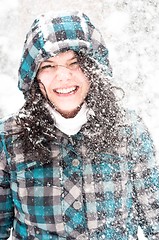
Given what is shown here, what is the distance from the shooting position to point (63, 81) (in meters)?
Result: 2.01

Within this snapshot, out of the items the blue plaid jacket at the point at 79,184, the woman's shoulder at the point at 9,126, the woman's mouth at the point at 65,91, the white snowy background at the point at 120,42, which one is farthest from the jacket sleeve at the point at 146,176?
the white snowy background at the point at 120,42

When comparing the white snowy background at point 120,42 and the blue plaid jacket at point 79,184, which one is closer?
the blue plaid jacket at point 79,184

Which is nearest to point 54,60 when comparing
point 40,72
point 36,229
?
point 40,72

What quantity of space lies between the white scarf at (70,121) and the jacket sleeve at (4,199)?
253 millimetres

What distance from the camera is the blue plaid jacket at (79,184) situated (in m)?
2.14

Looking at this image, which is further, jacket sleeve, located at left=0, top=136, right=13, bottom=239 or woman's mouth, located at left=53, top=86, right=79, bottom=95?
jacket sleeve, located at left=0, top=136, right=13, bottom=239

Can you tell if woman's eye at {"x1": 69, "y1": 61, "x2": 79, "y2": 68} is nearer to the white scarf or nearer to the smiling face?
the smiling face

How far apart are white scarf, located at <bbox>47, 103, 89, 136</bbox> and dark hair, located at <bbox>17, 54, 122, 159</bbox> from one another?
0.02 meters

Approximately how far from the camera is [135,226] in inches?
88.4

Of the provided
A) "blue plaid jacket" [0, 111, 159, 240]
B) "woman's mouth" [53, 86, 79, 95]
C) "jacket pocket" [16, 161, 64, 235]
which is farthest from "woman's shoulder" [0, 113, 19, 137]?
"woman's mouth" [53, 86, 79, 95]

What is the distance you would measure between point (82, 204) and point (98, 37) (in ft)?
2.32

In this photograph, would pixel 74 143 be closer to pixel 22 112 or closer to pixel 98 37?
pixel 22 112

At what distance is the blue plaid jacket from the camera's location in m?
2.14

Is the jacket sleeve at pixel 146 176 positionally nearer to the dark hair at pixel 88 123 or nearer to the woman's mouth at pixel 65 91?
the dark hair at pixel 88 123
